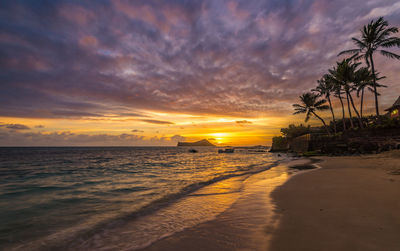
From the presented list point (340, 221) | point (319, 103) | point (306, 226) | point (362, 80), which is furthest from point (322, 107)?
point (306, 226)

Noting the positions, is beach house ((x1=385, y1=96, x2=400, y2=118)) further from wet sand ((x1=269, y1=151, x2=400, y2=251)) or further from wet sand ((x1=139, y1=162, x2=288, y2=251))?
wet sand ((x1=139, y1=162, x2=288, y2=251))

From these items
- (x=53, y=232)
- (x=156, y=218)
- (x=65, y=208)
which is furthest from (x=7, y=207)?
(x=156, y=218)

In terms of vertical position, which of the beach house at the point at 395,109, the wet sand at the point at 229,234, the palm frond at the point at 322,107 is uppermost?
the palm frond at the point at 322,107

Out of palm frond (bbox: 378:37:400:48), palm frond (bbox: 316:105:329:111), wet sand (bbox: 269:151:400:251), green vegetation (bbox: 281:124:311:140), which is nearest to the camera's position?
wet sand (bbox: 269:151:400:251)

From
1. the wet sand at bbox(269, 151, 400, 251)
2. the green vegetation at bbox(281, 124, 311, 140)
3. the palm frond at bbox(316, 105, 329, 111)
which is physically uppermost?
the palm frond at bbox(316, 105, 329, 111)

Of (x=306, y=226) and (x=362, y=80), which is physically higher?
(x=362, y=80)

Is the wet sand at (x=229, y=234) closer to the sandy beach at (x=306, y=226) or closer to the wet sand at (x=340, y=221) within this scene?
the sandy beach at (x=306, y=226)

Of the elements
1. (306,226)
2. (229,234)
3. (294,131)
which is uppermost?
(294,131)

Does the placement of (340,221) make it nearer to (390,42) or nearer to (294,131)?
(390,42)

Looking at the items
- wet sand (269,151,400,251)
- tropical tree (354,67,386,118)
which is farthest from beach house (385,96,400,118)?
wet sand (269,151,400,251)

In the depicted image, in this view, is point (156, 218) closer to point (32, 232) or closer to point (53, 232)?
point (53, 232)

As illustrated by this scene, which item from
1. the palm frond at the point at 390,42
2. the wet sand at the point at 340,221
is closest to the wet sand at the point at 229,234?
the wet sand at the point at 340,221

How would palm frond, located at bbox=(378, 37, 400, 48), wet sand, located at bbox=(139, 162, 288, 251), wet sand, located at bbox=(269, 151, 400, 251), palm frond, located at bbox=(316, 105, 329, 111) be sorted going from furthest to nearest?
palm frond, located at bbox=(316, 105, 329, 111)
palm frond, located at bbox=(378, 37, 400, 48)
wet sand, located at bbox=(139, 162, 288, 251)
wet sand, located at bbox=(269, 151, 400, 251)

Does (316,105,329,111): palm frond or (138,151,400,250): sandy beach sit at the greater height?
(316,105,329,111): palm frond
